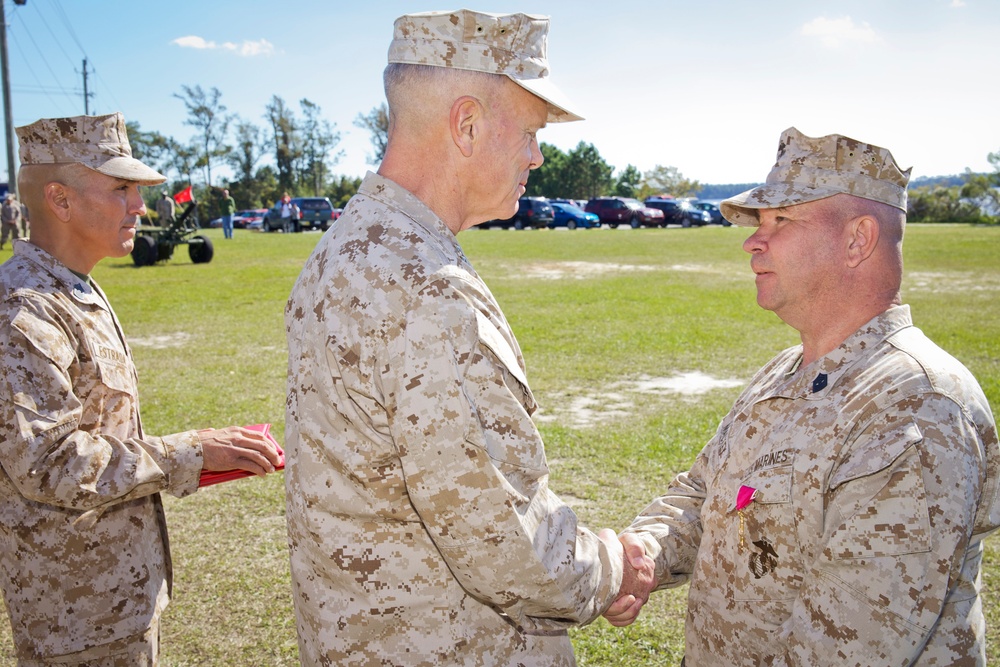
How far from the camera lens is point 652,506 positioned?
2773 millimetres

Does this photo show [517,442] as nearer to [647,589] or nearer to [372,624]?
[372,624]

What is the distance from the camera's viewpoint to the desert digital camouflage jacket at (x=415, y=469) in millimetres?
1671

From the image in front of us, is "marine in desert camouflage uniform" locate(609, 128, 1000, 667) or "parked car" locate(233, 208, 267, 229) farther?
"parked car" locate(233, 208, 267, 229)

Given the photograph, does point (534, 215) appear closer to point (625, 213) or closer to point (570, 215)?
point (570, 215)

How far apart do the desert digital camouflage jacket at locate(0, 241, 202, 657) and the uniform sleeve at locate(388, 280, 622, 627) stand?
1362 mm

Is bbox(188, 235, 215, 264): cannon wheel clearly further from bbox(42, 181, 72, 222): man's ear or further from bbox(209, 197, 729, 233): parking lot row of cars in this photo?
bbox(42, 181, 72, 222): man's ear

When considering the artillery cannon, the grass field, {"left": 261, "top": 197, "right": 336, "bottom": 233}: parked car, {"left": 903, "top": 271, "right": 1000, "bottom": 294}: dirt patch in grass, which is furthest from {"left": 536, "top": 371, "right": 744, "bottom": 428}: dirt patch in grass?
{"left": 261, "top": 197, "right": 336, "bottom": 233}: parked car

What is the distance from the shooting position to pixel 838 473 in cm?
199

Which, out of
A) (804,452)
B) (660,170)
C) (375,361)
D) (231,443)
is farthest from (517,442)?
(660,170)

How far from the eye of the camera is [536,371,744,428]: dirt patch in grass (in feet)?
25.3

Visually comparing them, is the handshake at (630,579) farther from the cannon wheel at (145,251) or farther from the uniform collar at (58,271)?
the cannon wheel at (145,251)

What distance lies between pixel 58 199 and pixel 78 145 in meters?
0.23

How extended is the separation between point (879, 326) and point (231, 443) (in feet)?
7.15

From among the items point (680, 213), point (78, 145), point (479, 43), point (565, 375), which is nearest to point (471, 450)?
point (479, 43)
